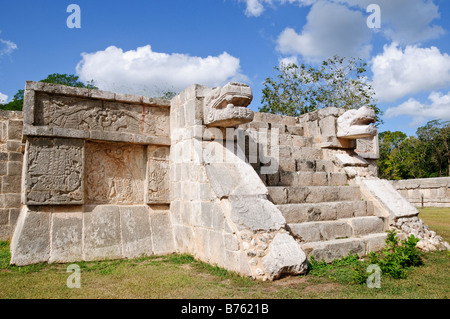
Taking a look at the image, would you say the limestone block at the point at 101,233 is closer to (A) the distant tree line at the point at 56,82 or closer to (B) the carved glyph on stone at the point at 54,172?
(B) the carved glyph on stone at the point at 54,172

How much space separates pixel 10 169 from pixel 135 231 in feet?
9.69

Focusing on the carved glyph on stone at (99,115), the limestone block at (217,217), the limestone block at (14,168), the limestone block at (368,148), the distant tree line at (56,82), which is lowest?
the limestone block at (217,217)

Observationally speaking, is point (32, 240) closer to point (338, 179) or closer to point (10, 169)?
point (10, 169)

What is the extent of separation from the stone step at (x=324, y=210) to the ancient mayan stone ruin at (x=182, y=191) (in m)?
0.02

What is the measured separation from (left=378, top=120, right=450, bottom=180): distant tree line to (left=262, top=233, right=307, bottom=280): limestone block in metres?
27.4

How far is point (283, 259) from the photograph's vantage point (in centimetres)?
383

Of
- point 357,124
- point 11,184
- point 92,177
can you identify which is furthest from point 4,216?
point 357,124

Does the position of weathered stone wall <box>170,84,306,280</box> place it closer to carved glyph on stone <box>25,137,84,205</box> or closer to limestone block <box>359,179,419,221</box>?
carved glyph on stone <box>25,137,84,205</box>

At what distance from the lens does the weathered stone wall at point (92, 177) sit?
15.5 ft

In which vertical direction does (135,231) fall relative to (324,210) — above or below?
below

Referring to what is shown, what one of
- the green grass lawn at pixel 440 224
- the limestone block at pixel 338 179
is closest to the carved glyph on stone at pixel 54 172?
the limestone block at pixel 338 179
